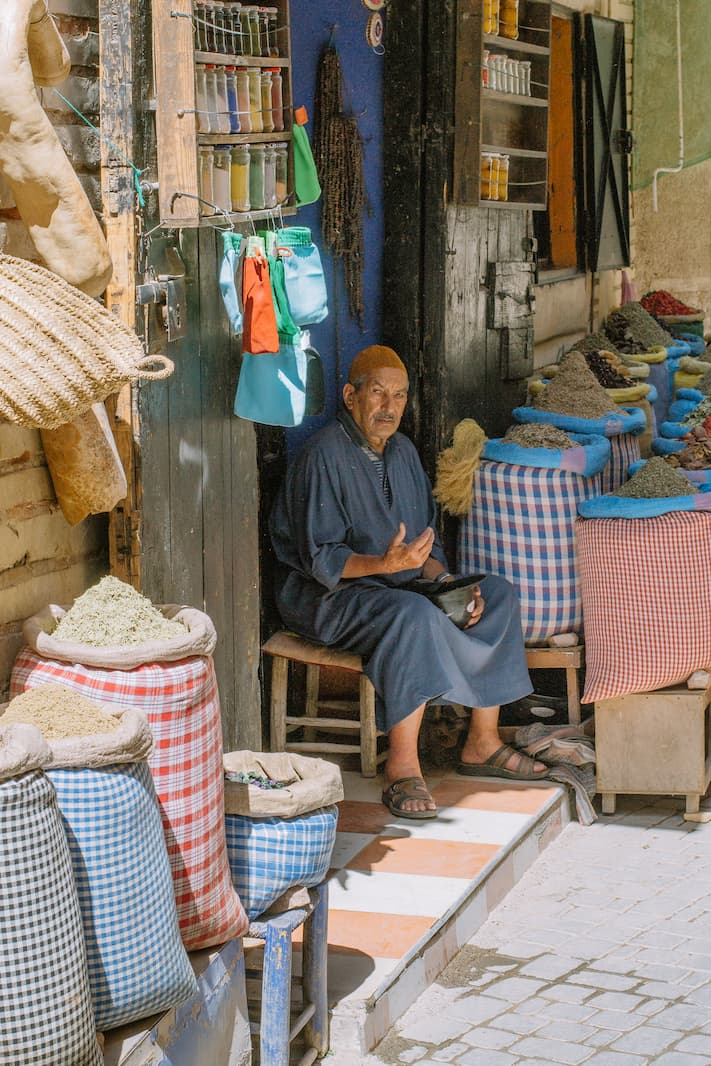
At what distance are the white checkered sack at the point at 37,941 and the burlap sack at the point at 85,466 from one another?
3.54 ft

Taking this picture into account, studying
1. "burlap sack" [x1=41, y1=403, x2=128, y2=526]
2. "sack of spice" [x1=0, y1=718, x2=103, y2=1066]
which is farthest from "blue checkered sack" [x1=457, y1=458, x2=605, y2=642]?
"sack of spice" [x1=0, y1=718, x2=103, y2=1066]

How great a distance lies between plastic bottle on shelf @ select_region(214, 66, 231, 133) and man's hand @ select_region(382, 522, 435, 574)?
5.97 ft

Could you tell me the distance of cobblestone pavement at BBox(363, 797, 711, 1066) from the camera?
4.11 metres

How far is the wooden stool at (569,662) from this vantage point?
6.25 metres

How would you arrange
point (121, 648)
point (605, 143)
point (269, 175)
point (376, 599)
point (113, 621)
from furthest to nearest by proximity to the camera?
point (605, 143) < point (376, 599) < point (269, 175) < point (113, 621) < point (121, 648)

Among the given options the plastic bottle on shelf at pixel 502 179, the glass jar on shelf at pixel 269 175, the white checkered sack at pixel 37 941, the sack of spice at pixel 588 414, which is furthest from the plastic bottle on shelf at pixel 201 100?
the sack of spice at pixel 588 414

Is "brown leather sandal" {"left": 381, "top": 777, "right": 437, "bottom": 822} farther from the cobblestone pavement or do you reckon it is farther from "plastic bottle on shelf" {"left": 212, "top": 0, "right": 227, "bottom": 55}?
"plastic bottle on shelf" {"left": 212, "top": 0, "right": 227, "bottom": 55}

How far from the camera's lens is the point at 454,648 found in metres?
5.74

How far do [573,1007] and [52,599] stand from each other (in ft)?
6.38

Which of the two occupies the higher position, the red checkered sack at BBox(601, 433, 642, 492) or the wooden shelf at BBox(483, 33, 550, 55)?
the wooden shelf at BBox(483, 33, 550, 55)

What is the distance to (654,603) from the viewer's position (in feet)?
19.1

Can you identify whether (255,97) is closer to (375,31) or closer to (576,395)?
(375,31)

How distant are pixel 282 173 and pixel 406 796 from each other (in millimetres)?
2291

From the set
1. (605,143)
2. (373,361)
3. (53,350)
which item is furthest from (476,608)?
(605,143)
